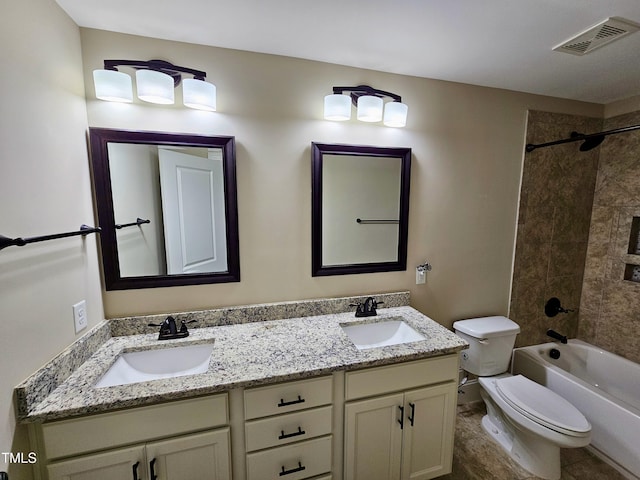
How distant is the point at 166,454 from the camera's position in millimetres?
1054

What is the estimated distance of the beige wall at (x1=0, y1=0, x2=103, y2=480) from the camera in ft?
2.86

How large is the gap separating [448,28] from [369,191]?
0.85 metres

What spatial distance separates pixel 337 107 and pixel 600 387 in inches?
112

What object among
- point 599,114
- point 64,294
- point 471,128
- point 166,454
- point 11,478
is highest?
point 599,114

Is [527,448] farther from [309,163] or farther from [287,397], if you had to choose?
[309,163]

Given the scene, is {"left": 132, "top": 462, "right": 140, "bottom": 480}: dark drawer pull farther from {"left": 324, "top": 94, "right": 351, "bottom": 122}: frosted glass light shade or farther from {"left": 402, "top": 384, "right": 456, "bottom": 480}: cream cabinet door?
{"left": 324, "top": 94, "right": 351, "bottom": 122}: frosted glass light shade

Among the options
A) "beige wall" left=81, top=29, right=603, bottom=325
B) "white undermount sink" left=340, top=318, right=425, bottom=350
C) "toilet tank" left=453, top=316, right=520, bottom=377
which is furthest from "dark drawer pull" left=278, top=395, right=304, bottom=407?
"toilet tank" left=453, top=316, right=520, bottom=377

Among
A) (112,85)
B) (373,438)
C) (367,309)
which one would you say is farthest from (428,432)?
(112,85)

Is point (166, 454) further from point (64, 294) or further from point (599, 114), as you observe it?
point (599, 114)

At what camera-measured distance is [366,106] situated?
1.57 metres

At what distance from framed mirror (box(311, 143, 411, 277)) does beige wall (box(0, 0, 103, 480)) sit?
1.10m

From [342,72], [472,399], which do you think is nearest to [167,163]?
[342,72]

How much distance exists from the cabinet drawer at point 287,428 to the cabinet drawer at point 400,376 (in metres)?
0.15

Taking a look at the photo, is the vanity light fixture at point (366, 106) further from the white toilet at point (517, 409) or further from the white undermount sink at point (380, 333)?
the white toilet at point (517, 409)
